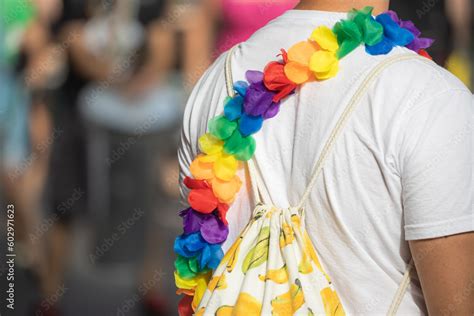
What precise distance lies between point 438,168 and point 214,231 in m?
0.51

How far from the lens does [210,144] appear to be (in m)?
1.86

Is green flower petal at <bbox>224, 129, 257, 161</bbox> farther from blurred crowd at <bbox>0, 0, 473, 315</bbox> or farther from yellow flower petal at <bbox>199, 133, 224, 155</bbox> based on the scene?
blurred crowd at <bbox>0, 0, 473, 315</bbox>

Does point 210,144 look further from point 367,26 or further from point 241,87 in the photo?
point 367,26

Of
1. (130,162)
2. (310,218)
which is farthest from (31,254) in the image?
(310,218)

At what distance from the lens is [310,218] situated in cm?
167

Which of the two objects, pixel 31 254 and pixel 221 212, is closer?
pixel 221 212

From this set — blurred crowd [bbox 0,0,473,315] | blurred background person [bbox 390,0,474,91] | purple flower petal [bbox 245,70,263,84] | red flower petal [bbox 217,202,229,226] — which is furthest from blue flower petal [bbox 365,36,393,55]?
blurred background person [bbox 390,0,474,91]

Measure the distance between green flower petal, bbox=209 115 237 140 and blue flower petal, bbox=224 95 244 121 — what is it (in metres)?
0.01

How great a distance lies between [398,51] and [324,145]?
21cm

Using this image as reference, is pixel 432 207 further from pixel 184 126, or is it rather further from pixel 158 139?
pixel 158 139

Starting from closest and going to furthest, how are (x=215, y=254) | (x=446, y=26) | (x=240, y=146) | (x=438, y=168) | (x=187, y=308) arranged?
(x=438, y=168) < (x=240, y=146) < (x=215, y=254) < (x=187, y=308) < (x=446, y=26)

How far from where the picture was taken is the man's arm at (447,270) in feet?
5.19

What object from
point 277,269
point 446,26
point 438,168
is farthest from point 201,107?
point 446,26

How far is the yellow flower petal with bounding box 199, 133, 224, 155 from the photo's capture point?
1845 millimetres
